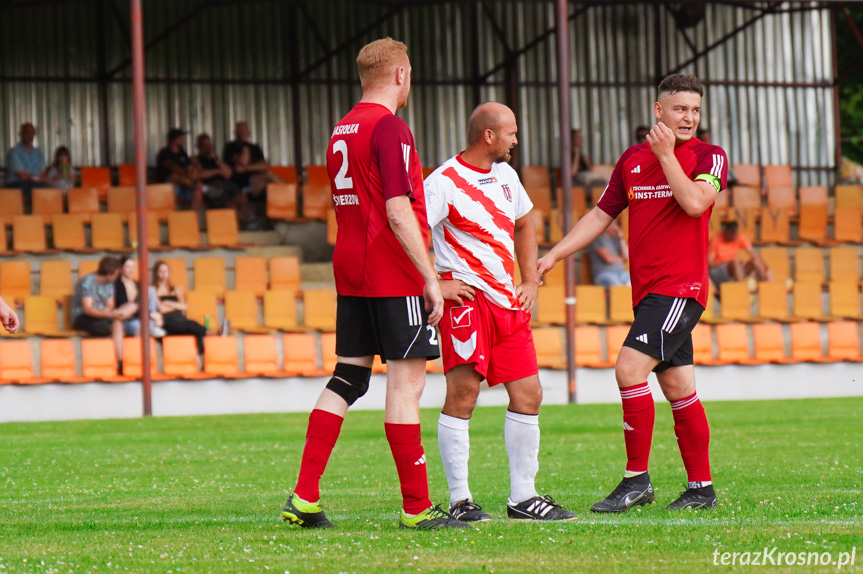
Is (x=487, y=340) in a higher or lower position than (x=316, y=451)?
higher

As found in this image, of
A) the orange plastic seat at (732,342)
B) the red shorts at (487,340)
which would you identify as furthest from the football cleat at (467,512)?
the orange plastic seat at (732,342)

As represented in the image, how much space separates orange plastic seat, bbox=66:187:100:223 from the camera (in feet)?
65.4

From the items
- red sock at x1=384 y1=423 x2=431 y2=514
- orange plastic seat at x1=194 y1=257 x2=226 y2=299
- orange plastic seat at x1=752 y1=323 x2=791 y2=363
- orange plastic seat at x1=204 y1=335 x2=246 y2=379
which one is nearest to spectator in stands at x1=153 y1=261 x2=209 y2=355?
orange plastic seat at x1=204 y1=335 x2=246 y2=379

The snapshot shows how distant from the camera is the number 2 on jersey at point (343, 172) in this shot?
5355mm

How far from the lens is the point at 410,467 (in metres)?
5.29

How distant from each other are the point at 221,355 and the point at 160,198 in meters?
5.38

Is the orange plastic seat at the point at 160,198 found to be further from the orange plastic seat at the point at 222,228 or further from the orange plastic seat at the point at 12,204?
the orange plastic seat at the point at 12,204

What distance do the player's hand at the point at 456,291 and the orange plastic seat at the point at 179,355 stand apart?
10770 millimetres

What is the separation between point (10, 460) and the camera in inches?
376

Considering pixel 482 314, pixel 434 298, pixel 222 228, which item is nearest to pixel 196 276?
pixel 222 228

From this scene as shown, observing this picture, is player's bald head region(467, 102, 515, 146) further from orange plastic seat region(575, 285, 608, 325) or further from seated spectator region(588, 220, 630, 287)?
seated spectator region(588, 220, 630, 287)

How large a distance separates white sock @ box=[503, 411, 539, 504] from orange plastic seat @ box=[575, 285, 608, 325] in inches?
497

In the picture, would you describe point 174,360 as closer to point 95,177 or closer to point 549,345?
point 549,345

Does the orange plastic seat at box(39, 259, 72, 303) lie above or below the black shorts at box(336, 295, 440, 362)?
above
